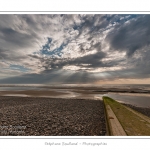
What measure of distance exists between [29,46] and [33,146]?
7.03m

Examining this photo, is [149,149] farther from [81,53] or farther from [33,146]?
[81,53]

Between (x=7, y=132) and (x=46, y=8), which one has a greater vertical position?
(x=46, y=8)

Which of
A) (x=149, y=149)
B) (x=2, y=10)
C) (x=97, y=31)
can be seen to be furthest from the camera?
(x=97, y=31)

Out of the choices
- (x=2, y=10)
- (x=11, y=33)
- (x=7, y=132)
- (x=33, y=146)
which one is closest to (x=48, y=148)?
(x=33, y=146)

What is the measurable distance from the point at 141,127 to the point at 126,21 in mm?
6037

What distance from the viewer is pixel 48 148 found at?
4809mm

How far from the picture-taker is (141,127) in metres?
5.35

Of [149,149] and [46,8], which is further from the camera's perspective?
[46,8]

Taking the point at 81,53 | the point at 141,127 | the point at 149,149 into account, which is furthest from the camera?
the point at 81,53

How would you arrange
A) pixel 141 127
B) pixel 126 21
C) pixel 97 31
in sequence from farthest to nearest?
pixel 97 31
pixel 126 21
pixel 141 127

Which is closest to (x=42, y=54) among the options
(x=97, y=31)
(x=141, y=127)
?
(x=97, y=31)

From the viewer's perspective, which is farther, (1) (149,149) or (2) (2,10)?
(2) (2,10)

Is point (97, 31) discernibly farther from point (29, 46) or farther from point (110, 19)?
point (29, 46)

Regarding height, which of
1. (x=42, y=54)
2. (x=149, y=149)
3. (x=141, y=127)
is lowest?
(x=149, y=149)
